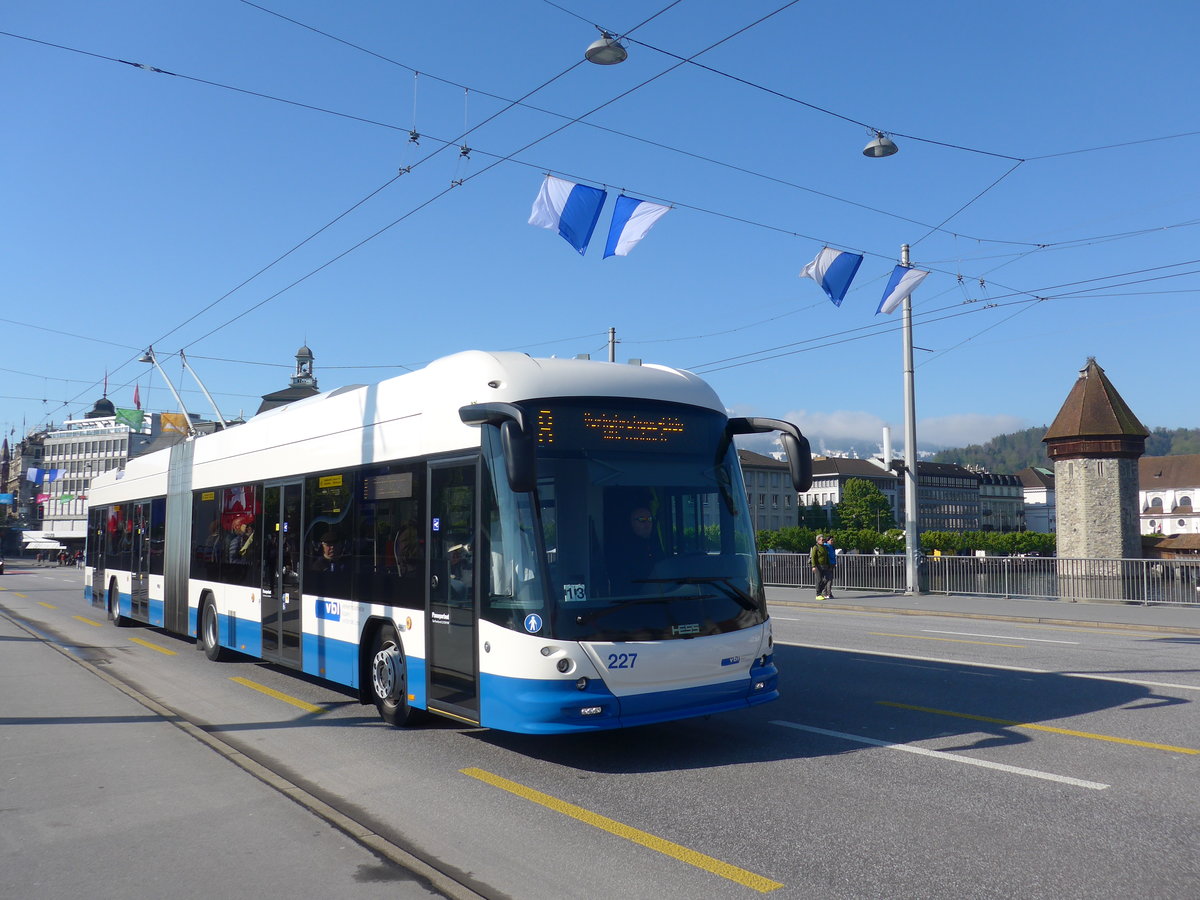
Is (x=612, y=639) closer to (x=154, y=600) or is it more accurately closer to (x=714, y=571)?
(x=714, y=571)

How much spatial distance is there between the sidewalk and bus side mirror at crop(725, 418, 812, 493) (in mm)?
12382

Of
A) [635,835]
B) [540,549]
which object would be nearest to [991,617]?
[540,549]

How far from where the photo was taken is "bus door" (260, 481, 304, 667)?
443 inches

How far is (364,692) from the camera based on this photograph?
9.59 metres

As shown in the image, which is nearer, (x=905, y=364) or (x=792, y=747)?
(x=792, y=747)

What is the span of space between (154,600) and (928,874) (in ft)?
50.9

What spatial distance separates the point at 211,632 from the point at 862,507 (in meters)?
137

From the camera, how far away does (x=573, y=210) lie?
1421cm

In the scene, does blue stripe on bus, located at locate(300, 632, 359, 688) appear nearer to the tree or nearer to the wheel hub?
the wheel hub

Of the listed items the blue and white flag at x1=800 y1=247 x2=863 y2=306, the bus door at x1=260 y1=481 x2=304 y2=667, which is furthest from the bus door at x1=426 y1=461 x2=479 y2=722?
the blue and white flag at x1=800 y1=247 x2=863 y2=306

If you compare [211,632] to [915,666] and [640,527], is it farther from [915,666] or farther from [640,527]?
[915,666]

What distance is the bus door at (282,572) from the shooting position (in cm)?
1124

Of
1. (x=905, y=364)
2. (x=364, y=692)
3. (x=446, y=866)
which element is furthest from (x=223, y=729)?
(x=905, y=364)

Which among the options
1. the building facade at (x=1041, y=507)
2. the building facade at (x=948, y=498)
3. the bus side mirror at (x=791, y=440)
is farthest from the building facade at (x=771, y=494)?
the bus side mirror at (x=791, y=440)
